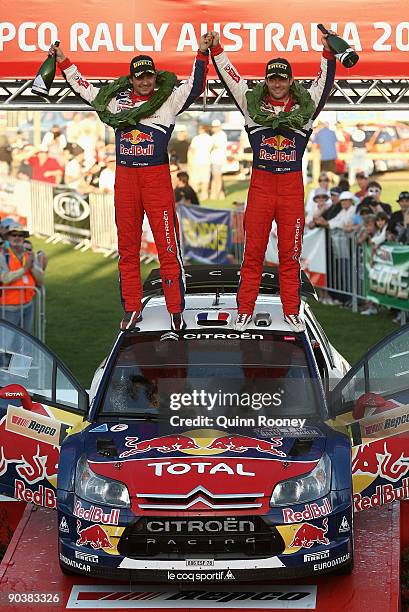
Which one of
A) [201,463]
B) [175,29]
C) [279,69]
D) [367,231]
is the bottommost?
[201,463]

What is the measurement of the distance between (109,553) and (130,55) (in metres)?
4.20

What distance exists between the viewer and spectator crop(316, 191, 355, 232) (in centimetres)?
1842

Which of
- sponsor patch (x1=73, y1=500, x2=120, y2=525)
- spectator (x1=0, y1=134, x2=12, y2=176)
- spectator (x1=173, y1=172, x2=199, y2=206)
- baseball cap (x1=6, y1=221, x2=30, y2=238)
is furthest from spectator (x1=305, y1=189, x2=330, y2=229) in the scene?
sponsor patch (x1=73, y1=500, x2=120, y2=525)

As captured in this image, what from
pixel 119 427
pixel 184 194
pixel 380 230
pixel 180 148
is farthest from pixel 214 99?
pixel 180 148

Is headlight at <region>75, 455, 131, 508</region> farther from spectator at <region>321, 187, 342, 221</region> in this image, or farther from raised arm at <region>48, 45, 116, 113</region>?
spectator at <region>321, 187, 342, 221</region>

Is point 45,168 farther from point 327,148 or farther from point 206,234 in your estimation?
point 327,148

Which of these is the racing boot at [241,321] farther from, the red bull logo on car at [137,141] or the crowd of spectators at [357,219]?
the crowd of spectators at [357,219]

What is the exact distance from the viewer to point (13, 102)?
10.5 metres

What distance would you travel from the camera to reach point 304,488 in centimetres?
695

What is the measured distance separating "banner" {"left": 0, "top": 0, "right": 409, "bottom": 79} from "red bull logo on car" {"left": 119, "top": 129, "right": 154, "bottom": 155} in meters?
1.01

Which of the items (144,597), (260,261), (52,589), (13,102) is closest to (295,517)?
(144,597)

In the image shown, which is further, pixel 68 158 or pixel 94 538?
pixel 68 158

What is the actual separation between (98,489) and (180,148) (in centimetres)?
2100

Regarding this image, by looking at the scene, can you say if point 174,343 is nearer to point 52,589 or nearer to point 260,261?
point 260,261
